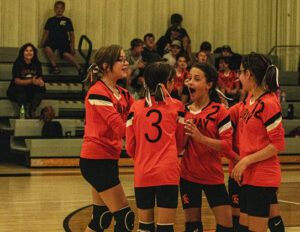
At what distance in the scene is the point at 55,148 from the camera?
27.6 feet

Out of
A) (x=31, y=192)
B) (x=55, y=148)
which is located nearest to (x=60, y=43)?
(x=55, y=148)

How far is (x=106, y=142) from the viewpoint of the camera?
3512 mm

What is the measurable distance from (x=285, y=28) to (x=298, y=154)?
13.9 feet

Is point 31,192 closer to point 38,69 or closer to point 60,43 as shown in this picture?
point 38,69

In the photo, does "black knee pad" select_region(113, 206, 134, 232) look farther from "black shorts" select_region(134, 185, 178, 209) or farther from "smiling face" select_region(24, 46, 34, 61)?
"smiling face" select_region(24, 46, 34, 61)

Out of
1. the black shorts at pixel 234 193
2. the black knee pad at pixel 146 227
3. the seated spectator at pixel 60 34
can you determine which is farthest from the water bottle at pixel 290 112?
the black knee pad at pixel 146 227

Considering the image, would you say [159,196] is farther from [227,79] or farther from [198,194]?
[227,79]

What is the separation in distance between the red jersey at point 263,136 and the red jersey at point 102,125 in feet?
2.61

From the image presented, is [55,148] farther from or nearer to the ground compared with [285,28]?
nearer to the ground

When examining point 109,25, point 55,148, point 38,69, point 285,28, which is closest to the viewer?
point 55,148

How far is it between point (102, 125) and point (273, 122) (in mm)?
1091

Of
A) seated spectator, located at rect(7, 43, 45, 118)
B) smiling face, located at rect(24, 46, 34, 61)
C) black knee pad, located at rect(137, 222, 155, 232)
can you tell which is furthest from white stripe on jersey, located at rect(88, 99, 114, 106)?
smiling face, located at rect(24, 46, 34, 61)

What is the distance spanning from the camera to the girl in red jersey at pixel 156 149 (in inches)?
127

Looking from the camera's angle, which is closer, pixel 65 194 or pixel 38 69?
pixel 65 194
